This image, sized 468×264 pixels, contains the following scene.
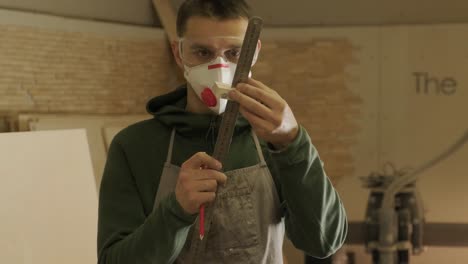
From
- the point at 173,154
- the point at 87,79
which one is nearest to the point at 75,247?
the point at 87,79

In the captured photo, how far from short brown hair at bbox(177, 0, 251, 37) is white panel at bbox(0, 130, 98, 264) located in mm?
1600

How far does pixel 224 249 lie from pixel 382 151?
2798mm

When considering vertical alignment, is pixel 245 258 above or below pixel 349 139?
below

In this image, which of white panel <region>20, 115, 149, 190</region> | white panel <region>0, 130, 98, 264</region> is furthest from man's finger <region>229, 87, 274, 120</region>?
white panel <region>20, 115, 149, 190</region>

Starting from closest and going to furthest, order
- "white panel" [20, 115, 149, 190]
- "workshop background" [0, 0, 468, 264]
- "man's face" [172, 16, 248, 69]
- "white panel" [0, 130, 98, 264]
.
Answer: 1. "man's face" [172, 16, 248, 69]
2. "white panel" [0, 130, 98, 264]
3. "white panel" [20, 115, 149, 190]
4. "workshop background" [0, 0, 468, 264]

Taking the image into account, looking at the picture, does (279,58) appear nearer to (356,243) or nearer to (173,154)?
(356,243)

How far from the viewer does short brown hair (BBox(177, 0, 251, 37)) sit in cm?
109

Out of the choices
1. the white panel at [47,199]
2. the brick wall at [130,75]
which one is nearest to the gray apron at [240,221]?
the white panel at [47,199]

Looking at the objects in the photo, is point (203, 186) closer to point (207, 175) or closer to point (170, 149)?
point (207, 175)

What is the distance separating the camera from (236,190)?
1129 millimetres

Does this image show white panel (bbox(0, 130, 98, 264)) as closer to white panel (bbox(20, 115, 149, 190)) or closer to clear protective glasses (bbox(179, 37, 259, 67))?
white panel (bbox(20, 115, 149, 190))

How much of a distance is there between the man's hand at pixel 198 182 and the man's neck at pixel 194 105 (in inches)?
8.8

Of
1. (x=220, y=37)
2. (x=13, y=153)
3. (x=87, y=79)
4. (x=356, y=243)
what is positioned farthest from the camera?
(x=356, y=243)

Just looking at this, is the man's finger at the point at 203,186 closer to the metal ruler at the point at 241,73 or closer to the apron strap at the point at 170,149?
the metal ruler at the point at 241,73
